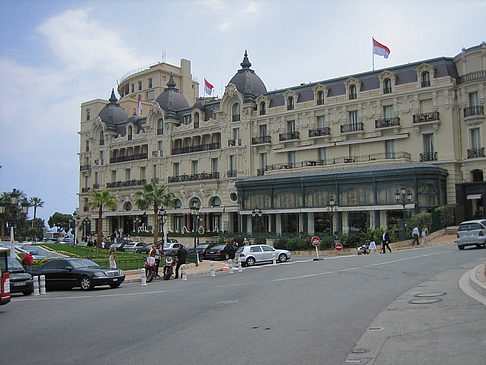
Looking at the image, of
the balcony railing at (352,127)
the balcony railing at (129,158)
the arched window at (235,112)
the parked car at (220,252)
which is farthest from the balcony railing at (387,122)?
the balcony railing at (129,158)

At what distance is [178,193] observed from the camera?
64188mm

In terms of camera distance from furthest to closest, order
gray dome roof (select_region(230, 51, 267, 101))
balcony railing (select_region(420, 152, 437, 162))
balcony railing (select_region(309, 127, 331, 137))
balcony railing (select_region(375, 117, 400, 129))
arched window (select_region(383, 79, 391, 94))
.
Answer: gray dome roof (select_region(230, 51, 267, 101)) → balcony railing (select_region(309, 127, 331, 137)) → arched window (select_region(383, 79, 391, 94)) → balcony railing (select_region(375, 117, 400, 129)) → balcony railing (select_region(420, 152, 437, 162))

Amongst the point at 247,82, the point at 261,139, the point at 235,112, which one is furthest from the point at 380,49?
the point at 235,112

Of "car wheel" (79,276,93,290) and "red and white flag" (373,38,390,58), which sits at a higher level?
"red and white flag" (373,38,390,58)

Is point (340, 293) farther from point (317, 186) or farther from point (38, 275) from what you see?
point (317, 186)

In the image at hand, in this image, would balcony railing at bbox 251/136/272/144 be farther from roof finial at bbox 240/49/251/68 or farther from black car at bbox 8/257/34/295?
black car at bbox 8/257/34/295

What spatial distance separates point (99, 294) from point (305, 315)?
32.0ft

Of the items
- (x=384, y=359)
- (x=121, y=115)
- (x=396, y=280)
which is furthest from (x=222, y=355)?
(x=121, y=115)

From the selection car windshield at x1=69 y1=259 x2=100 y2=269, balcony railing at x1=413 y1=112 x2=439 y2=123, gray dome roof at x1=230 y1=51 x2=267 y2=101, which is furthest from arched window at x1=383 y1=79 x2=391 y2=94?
car windshield at x1=69 y1=259 x2=100 y2=269

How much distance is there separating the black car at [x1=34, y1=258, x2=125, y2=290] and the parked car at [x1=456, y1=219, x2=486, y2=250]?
63.5ft

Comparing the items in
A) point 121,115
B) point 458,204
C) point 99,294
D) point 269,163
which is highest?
point 121,115

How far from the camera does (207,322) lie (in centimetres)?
1111

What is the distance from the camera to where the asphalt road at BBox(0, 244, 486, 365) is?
837 cm

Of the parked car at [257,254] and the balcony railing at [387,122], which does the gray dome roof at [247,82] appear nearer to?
the balcony railing at [387,122]
